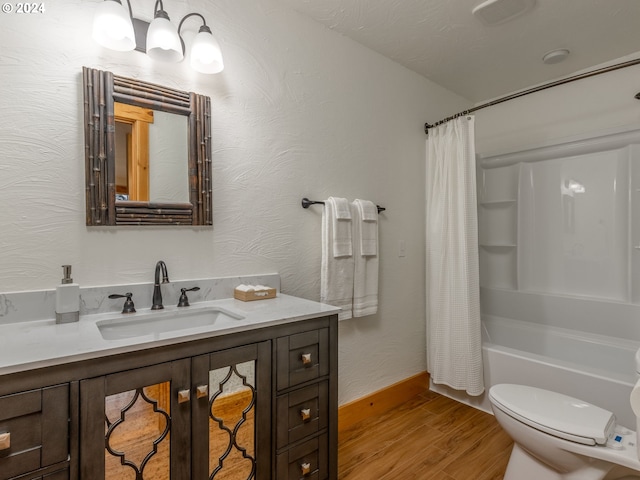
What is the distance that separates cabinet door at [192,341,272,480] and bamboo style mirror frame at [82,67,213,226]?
667 millimetres

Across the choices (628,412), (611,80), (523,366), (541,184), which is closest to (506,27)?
(611,80)

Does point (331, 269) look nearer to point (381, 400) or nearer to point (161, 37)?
point (381, 400)

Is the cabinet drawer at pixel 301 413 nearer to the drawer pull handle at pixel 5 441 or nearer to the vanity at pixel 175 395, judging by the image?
the vanity at pixel 175 395

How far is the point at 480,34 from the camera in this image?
2.06 meters

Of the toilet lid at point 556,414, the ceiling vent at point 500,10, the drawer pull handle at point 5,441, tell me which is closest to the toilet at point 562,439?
the toilet lid at point 556,414

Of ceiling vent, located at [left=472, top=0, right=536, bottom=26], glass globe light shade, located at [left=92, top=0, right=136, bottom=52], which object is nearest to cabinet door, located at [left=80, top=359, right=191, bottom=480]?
glass globe light shade, located at [left=92, top=0, right=136, bottom=52]

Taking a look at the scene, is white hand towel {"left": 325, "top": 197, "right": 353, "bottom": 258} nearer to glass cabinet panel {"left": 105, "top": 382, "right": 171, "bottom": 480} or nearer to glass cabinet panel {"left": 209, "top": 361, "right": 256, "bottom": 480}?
glass cabinet panel {"left": 209, "top": 361, "right": 256, "bottom": 480}

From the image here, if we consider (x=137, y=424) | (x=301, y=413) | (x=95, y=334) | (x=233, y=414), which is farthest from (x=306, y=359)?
(x=95, y=334)

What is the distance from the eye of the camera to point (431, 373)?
255 centimetres

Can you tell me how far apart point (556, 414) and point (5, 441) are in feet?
5.89

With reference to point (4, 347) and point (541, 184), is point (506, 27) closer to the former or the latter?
point (541, 184)

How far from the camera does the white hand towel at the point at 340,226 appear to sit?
6.30ft

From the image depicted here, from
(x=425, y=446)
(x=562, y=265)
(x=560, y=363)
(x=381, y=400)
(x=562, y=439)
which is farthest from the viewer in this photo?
(x=562, y=265)

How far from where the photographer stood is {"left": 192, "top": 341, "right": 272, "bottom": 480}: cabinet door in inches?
42.6
